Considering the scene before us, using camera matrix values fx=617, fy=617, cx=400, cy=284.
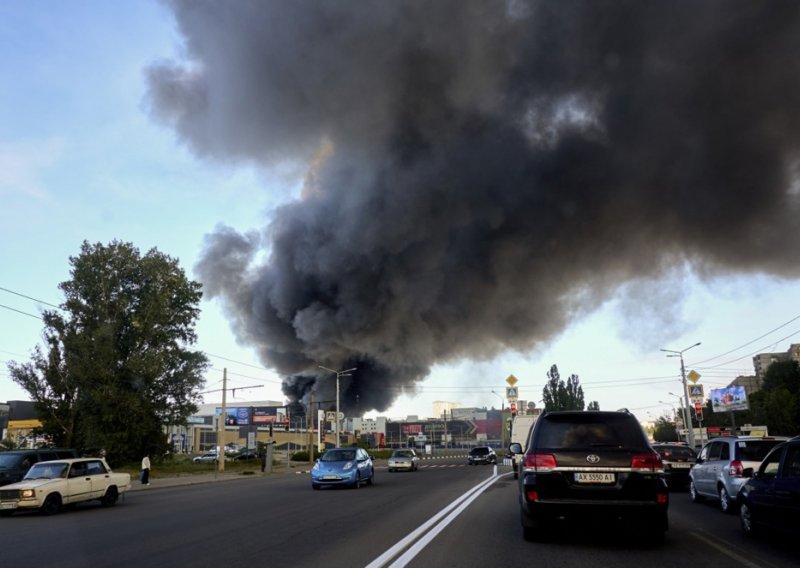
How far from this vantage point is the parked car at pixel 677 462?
1786cm

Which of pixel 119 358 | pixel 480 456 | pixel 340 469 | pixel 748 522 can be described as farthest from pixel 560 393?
pixel 748 522

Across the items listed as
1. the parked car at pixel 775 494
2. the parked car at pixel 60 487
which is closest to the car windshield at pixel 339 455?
the parked car at pixel 60 487

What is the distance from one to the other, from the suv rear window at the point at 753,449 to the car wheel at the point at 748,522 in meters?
3.35

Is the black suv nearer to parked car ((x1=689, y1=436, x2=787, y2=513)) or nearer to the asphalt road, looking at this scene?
the asphalt road

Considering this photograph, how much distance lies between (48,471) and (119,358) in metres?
29.1

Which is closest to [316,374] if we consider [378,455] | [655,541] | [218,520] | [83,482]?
[378,455]

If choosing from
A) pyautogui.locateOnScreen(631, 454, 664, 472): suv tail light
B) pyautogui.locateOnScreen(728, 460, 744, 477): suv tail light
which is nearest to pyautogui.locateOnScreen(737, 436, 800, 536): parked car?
pyautogui.locateOnScreen(631, 454, 664, 472): suv tail light

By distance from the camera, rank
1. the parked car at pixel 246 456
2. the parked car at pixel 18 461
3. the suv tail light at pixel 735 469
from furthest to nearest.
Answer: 1. the parked car at pixel 246 456
2. the parked car at pixel 18 461
3. the suv tail light at pixel 735 469

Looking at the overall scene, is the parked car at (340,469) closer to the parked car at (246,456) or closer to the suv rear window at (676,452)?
the suv rear window at (676,452)

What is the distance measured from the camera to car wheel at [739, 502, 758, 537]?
8430 mm

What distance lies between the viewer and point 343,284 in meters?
54.2

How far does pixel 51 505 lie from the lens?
14.8 meters

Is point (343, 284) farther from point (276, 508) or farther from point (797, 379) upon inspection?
point (797, 379)

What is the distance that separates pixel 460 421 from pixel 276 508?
141149 mm
